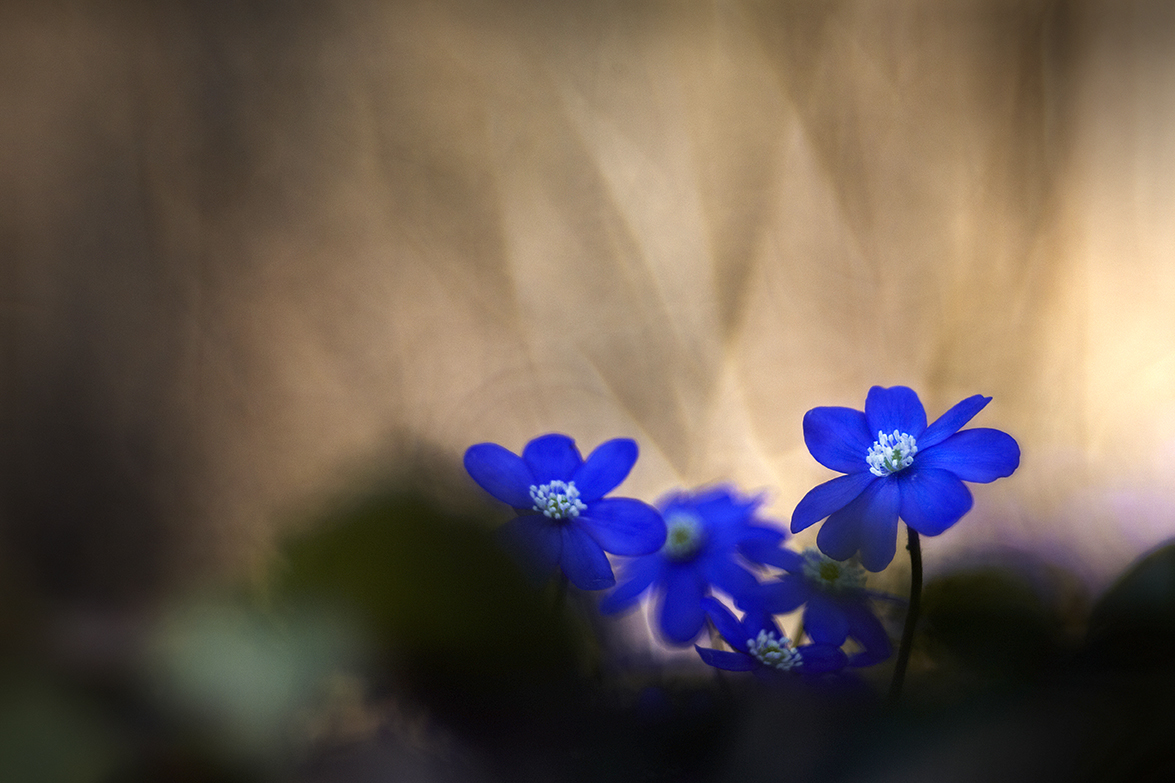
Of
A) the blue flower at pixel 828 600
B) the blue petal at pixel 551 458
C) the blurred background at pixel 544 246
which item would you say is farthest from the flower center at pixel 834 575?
the blurred background at pixel 544 246

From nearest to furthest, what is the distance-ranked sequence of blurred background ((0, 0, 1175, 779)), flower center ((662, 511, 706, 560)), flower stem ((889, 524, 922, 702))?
flower stem ((889, 524, 922, 702)) → flower center ((662, 511, 706, 560)) → blurred background ((0, 0, 1175, 779))

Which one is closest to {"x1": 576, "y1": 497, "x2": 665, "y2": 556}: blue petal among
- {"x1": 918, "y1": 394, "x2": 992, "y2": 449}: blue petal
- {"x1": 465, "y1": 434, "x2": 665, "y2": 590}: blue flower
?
{"x1": 465, "y1": 434, "x2": 665, "y2": 590}: blue flower

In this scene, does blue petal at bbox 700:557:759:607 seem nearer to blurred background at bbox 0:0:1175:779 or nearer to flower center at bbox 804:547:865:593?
flower center at bbox 804:547:865:593

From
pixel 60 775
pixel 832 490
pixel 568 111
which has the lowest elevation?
pixel 60 775

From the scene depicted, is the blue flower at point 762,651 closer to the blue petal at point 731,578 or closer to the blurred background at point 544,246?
the blue petal at point 731,578

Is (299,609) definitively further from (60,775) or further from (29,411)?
(29,411)

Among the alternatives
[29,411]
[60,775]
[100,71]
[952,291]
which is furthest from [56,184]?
[952,291]
